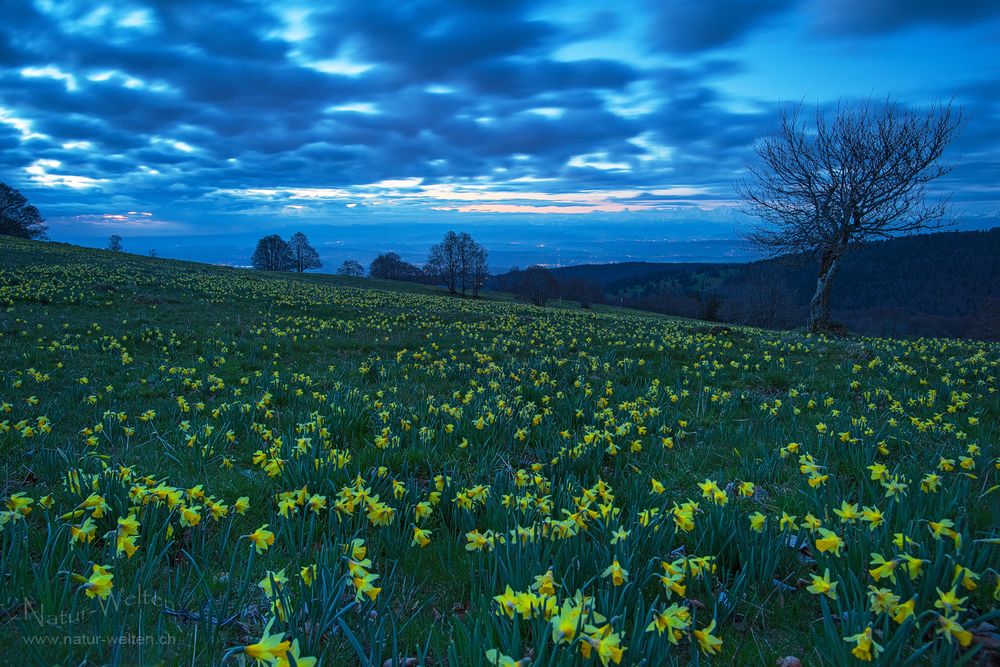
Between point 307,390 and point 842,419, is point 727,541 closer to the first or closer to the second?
point 842,419

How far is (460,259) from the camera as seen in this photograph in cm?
8362

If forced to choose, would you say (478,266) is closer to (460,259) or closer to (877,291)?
(460,259)

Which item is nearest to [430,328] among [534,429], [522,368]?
[522,368]

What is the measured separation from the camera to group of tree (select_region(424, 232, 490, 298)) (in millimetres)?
82875

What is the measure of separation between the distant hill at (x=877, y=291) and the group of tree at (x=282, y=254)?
43.6 metres

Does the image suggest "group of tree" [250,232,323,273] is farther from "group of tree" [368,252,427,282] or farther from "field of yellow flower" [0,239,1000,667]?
"field of yellow flower" [0,239,1000,667]

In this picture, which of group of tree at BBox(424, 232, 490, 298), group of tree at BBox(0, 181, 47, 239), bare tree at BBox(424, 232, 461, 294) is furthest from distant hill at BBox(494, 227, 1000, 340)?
group of tree at BBox(0, 181, 47, 239)

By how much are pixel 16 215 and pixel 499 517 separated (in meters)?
104

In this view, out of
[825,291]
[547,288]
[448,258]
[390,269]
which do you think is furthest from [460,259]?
[825,291]

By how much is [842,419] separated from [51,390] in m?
10.6

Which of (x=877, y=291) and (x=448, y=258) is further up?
(x=448, y=258)

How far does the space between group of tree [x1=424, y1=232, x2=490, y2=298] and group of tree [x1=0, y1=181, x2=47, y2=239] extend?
60.3 m

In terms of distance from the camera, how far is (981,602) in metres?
2.31

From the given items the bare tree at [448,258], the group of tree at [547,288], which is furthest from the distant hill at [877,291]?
the bare tree at [448,258]
